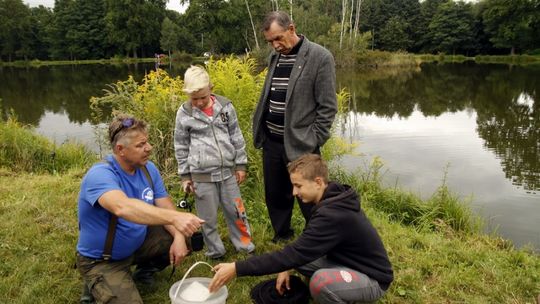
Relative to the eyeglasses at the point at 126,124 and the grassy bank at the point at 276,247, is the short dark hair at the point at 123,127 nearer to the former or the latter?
the eyeglasses at the point at 126,124

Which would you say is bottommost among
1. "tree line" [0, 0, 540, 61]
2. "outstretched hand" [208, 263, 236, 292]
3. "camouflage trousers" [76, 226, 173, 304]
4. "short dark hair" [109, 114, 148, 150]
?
"camouflage trousers" [76, 226, 173, 304]

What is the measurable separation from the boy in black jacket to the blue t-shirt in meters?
0.83

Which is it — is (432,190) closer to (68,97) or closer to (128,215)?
(128,215)

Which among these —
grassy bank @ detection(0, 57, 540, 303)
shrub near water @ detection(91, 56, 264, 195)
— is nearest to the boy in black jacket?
grassy bank @ detection(0, 57, 540, 303)

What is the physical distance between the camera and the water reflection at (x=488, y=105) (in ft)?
26.9

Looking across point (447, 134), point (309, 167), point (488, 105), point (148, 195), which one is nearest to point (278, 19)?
point (309, 167)

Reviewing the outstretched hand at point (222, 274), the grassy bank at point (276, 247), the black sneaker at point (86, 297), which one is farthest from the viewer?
the grassy bank at point (276, 247)

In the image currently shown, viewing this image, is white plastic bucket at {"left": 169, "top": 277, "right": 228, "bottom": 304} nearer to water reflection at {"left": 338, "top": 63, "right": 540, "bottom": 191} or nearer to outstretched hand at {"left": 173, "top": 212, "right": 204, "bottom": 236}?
outstretched hand at {"left": 173, "top": 212, "right": 204, "bottom": 236}

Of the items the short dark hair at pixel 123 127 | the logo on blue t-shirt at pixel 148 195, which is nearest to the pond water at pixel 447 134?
the logo on blue t-shirt at pixel 148 195

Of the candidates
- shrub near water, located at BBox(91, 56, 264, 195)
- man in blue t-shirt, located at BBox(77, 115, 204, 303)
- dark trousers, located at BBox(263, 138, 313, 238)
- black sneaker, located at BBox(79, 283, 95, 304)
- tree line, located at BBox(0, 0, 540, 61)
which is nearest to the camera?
man in blue t-shirt, located at BBox(77, 115, 204, 303)

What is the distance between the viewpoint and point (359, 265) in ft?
8.57

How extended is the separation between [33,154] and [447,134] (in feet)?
30.1

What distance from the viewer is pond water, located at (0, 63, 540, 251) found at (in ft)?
20.8

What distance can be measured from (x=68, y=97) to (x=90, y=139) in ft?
31.4
